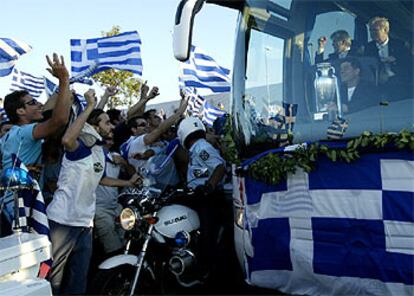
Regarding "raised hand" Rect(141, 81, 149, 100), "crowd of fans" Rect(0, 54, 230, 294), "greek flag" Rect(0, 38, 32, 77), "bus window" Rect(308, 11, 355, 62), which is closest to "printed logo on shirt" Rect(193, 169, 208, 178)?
"crowd of fans" Rect(0, 54, 230, 294)

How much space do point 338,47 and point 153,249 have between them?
7.25ft

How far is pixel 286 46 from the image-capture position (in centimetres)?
415

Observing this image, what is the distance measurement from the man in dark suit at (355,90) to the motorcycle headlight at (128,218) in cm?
181

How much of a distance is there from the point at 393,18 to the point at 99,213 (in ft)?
11.0

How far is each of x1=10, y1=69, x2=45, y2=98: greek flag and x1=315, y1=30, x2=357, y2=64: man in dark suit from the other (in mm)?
8508

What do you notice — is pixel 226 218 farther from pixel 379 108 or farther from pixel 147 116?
pixel 147 116

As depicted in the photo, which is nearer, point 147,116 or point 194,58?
point 147,116

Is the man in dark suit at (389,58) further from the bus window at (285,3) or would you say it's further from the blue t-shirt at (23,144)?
the blue t-shirt at (23,144)

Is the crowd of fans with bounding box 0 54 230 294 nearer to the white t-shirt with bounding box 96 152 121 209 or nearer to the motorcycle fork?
the white t-shirt with bounding box 96 152 121 209

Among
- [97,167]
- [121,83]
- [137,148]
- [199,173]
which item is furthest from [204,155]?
[121,83]

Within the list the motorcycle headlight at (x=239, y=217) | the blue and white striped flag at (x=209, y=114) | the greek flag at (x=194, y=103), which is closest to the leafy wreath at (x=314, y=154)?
the motorcycle headlight at (x=239, y=217)

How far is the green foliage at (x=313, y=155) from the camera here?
318 centimetres

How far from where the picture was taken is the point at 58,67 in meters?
3.82

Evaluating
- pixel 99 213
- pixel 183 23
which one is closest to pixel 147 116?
pixel 99 213
